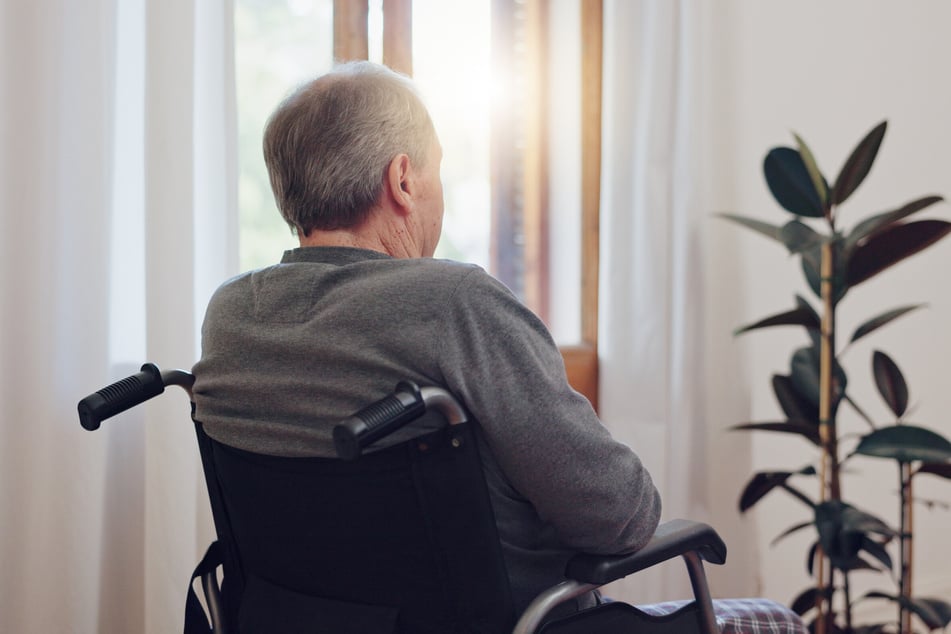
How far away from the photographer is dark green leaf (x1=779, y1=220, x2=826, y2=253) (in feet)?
5.65

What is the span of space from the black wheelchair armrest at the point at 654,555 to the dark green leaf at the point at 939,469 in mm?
1053

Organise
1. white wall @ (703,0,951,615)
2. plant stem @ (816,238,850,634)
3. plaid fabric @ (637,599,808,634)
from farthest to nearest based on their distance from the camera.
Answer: white wall @ (703,0,951,615) → plant stem @ (816,238,850,634) → plaid fabric @ (637,599,808,634)

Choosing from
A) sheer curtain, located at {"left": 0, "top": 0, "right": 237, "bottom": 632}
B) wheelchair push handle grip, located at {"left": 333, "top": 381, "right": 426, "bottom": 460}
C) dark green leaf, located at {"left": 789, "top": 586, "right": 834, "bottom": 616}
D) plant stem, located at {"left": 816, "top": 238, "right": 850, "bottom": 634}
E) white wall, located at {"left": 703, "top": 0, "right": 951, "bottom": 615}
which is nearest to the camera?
wheelchair push handle grip, located at {"left": 333, "top": 381, "right": 426, "bottom": 460}

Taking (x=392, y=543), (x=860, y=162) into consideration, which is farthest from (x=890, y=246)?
(x=392, y=543)

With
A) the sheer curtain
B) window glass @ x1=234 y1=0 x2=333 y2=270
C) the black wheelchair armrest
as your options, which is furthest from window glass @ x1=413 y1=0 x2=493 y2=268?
the black wheelchair armrest

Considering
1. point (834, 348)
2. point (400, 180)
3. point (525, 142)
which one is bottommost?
point (834, 348)

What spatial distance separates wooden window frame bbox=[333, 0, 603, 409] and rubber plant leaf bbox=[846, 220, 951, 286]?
68 cm

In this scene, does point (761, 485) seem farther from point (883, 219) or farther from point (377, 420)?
point (377, 420)

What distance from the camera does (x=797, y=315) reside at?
1.82 m

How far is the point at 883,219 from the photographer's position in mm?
1713

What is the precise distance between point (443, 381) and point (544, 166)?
162 cm

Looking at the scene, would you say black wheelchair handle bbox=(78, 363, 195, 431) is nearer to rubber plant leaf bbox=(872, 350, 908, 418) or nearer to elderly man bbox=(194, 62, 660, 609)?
elderly man bbox=(194, 62, 660, 609)

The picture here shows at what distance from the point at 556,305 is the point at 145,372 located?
1.48 meters

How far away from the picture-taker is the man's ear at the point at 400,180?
1.01 meters
